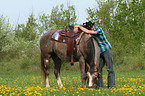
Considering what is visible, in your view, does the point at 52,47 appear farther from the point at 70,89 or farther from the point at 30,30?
the point at 30,30

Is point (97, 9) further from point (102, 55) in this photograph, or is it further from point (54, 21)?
point (102, 55)

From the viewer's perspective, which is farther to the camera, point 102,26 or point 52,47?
point 102,26

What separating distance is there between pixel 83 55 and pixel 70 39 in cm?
91

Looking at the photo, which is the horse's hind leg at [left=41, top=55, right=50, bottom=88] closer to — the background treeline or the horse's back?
the horse's back

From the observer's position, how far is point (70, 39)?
8.52 metres

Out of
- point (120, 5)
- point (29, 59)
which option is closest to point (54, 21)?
point (120, 5)

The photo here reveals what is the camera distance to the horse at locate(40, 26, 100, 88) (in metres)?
7.34

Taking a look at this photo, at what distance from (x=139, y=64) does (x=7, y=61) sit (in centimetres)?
2032

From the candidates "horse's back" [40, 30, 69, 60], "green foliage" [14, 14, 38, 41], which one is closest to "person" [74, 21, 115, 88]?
"horse's back" [40, 30, 69, 60]

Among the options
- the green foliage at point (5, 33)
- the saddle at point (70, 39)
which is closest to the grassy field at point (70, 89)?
the saddle at point (70, 39)

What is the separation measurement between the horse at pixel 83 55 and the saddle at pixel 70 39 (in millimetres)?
120

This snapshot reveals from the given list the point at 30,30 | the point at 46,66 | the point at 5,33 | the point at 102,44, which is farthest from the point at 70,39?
the point at 30,30

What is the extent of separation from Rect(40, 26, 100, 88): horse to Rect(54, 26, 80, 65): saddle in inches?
4.7

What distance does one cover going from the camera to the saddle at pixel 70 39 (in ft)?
27.3
